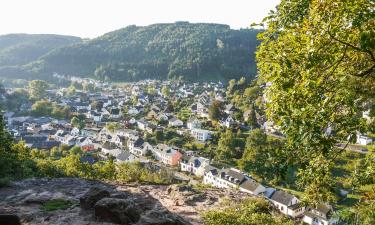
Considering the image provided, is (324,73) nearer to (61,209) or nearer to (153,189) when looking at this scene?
(61,209)

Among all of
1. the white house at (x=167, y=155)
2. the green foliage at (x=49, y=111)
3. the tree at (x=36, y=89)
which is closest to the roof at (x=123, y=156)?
the white house at (x=167, y=155)

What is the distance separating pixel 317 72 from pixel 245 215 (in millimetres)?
7597

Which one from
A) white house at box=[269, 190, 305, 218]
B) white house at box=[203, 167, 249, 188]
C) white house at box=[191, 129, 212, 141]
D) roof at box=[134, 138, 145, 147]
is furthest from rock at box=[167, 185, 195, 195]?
white house at box=[191, 129, 212, 141]

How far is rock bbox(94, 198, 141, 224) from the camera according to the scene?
9.99m

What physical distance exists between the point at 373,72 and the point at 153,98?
8363 centimetres

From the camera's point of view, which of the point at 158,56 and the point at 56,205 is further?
the point at 158,56

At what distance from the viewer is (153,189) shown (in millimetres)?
15805

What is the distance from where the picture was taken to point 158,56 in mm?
148750

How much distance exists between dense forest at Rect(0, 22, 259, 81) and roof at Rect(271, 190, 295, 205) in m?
80.0

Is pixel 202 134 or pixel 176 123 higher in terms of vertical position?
pixel 176 123

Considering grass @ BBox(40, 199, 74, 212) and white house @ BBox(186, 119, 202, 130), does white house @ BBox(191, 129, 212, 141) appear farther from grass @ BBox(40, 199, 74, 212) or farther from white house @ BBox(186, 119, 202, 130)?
grass @ BBox(40, 199, 74, 212)

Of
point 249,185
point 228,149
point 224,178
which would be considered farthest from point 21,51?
point 249,185

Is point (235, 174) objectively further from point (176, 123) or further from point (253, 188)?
point (176, 123)

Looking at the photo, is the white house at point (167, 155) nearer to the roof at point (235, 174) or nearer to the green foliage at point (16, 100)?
the roof at point (235, 174)
